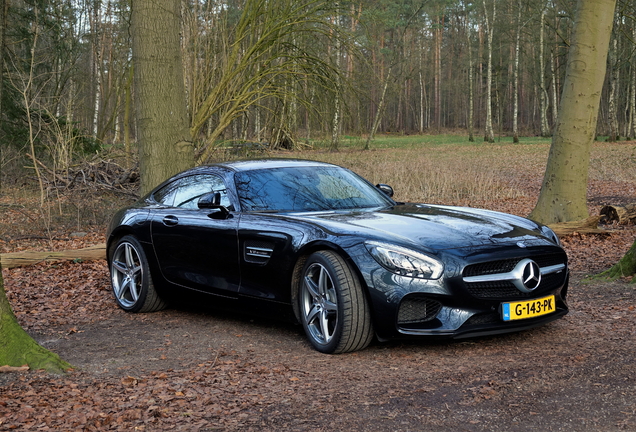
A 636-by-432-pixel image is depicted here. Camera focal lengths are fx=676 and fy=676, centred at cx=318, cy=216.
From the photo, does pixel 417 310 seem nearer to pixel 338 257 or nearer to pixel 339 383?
pixel 338 257

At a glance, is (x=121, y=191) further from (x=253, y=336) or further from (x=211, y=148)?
(x=253, y=336)

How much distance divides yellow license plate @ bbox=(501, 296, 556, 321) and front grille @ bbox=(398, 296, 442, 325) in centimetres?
48

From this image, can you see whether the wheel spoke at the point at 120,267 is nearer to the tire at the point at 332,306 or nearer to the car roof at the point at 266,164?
the car roof at the point at 266,164

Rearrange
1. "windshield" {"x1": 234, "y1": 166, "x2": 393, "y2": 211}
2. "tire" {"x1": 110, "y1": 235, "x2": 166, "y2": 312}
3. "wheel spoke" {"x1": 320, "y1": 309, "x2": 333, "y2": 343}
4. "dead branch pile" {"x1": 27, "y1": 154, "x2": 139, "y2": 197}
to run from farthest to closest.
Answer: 1. "dead branch pile" {"x1": 27, "y1": 154, "x2": 139, "y2": 197}
2. "tire" {"x1": 110, "y1": 235, "x2": 166, "y2": 312}
3. "windshield" {"x1": 234, "y1": 166, "x2": 393, "y2": 211}
4. "wheel spoke" {"x1": 320, "y1": 309, "x2": 333, "y2": 343}

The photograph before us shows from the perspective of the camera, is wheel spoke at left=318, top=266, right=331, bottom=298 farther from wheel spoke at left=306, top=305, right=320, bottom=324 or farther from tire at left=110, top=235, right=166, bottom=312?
tire at left=110, top=235, right=166, bottom=312

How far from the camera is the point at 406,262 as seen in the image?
15.0 ft

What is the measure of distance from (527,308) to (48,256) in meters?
7.11

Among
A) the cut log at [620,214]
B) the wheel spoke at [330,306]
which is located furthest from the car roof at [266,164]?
the cut log at [620,214]

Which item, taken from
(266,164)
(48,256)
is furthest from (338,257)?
(48,256)

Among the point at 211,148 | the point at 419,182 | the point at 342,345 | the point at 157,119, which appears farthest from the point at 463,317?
the point at 419,182

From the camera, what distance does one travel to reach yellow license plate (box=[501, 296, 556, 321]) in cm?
463

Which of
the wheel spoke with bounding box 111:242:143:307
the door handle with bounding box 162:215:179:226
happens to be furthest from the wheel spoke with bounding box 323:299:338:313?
the wheel spoke with bounding box 111:242:143:307

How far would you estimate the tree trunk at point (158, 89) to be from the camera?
391 inches

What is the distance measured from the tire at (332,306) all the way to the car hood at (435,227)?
29 cm
